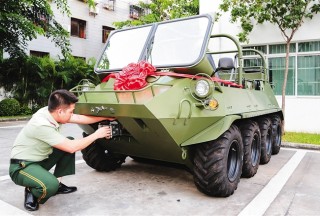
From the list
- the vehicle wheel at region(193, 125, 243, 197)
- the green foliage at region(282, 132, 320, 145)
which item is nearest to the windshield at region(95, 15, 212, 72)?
the vehicle wheel at region(193, 125, 243, 197)

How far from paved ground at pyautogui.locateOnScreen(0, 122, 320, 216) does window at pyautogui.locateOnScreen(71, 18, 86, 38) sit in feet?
63.3

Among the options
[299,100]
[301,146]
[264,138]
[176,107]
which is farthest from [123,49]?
[299,100]

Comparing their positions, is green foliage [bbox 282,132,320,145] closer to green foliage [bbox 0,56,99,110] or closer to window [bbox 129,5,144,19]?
green foliage [bbox 0,56,99,110]

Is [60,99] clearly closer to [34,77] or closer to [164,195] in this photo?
[164,195]

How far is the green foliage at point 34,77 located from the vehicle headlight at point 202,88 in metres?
13.1

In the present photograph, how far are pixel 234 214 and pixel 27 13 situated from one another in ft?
44.0

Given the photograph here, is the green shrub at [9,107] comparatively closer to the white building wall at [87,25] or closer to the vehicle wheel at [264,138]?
the white building wall at [87,25]

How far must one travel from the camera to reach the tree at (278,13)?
32.5 feet

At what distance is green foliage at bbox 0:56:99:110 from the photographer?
51.7 feet

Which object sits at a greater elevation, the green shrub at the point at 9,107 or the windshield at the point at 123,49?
the windshield at the point at 123,49

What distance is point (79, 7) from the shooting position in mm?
23641

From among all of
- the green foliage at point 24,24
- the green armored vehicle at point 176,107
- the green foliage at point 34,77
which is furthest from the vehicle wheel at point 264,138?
the green foliage at point 34,77

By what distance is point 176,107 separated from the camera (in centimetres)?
373

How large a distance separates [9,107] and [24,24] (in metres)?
4.23
